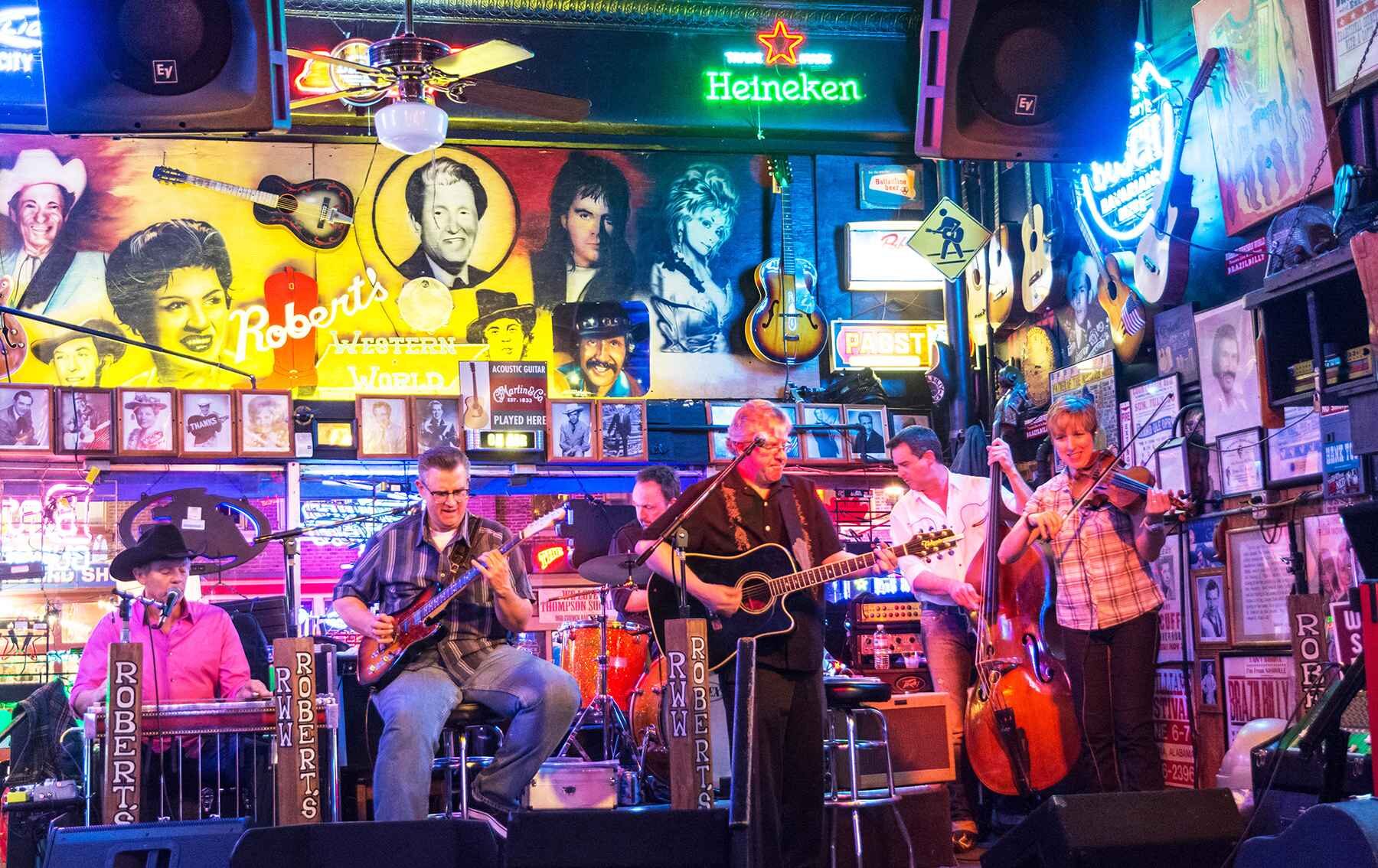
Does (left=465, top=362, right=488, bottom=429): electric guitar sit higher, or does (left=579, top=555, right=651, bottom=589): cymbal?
(left=465, top=362, right=488, bottom=429): electric guitar

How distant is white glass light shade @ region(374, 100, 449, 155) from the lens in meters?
6.25

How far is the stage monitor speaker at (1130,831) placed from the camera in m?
3.33

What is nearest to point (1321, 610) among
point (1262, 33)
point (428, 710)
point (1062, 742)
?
point (1062, 742)

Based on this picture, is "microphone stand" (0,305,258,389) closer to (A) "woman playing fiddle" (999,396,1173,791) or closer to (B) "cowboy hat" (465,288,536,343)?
(B) "cowboy hat" (465,288,536,343)

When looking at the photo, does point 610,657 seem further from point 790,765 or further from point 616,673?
point 790,765

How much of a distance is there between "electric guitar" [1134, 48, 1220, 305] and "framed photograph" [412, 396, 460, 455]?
4.45 meters

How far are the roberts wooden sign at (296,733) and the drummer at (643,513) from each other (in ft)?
8.06

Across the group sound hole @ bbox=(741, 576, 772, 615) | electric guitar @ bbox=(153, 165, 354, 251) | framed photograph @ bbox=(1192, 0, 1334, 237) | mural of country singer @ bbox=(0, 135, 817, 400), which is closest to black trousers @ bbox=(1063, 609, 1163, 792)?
sound hole @ bbox=(741, 576, 772, 615)

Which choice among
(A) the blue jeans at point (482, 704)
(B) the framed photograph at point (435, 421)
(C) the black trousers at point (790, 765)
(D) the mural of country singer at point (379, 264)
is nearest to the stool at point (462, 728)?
(A) the blue jeans at point (482, 704)

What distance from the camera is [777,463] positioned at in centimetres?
527

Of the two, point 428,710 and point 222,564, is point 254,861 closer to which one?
point 428,710

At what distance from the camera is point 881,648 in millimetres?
7934

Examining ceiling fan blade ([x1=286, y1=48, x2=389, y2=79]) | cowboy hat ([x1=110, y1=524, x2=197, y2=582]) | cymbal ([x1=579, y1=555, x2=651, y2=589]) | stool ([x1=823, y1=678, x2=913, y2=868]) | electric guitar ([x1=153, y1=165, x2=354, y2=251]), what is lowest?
stool ([x1=823, y1=678, x2=913, y2=868])

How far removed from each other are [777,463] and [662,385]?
554 centimetres
